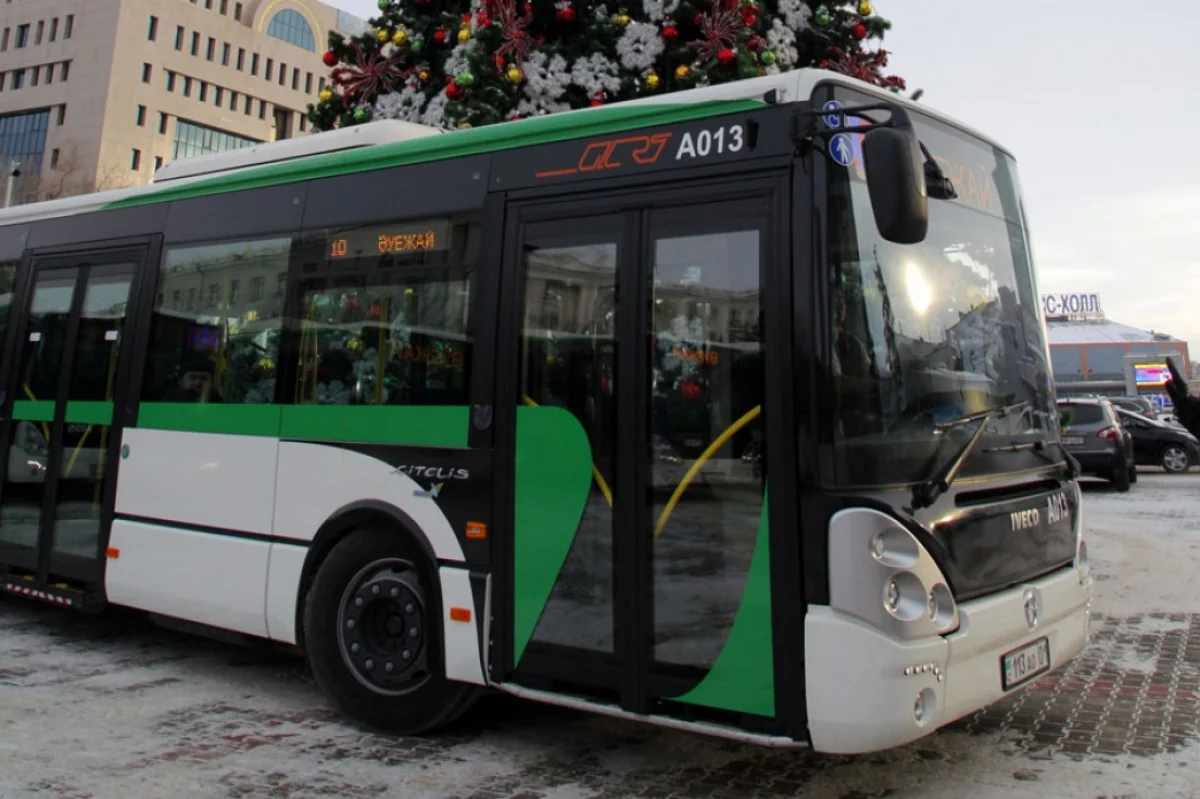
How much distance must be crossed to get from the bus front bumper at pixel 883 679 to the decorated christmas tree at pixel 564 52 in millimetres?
6982

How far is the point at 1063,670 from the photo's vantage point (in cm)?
664

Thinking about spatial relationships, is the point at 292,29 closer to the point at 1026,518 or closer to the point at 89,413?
the point at 89,413

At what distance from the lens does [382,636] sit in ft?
17.7

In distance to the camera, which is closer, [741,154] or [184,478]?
[741,154]

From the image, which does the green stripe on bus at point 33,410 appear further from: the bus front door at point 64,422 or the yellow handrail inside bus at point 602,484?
the yellow handrail inside bus at point 602,484

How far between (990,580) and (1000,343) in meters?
1.15

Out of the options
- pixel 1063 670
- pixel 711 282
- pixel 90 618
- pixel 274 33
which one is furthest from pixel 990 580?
pixel 274 33

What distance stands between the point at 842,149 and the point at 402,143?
103 inches

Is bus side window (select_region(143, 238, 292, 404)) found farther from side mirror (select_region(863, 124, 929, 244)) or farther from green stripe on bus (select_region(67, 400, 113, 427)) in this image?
side mirror (select_region(863, 124, 929, 244))

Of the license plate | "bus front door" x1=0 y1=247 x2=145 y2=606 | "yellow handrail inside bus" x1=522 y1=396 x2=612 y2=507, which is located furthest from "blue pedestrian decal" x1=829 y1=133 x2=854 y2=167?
"bus front door" x1=0 y1=247 x2=145 y2=606

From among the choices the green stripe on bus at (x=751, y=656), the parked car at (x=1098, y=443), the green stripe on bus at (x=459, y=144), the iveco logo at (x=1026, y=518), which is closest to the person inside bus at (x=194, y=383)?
the green stripe on bus at (x=459, y=144)

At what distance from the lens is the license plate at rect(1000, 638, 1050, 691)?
435cm

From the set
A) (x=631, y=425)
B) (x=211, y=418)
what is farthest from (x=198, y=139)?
(x=631, y=425)

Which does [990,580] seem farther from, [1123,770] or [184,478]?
[184,478]
